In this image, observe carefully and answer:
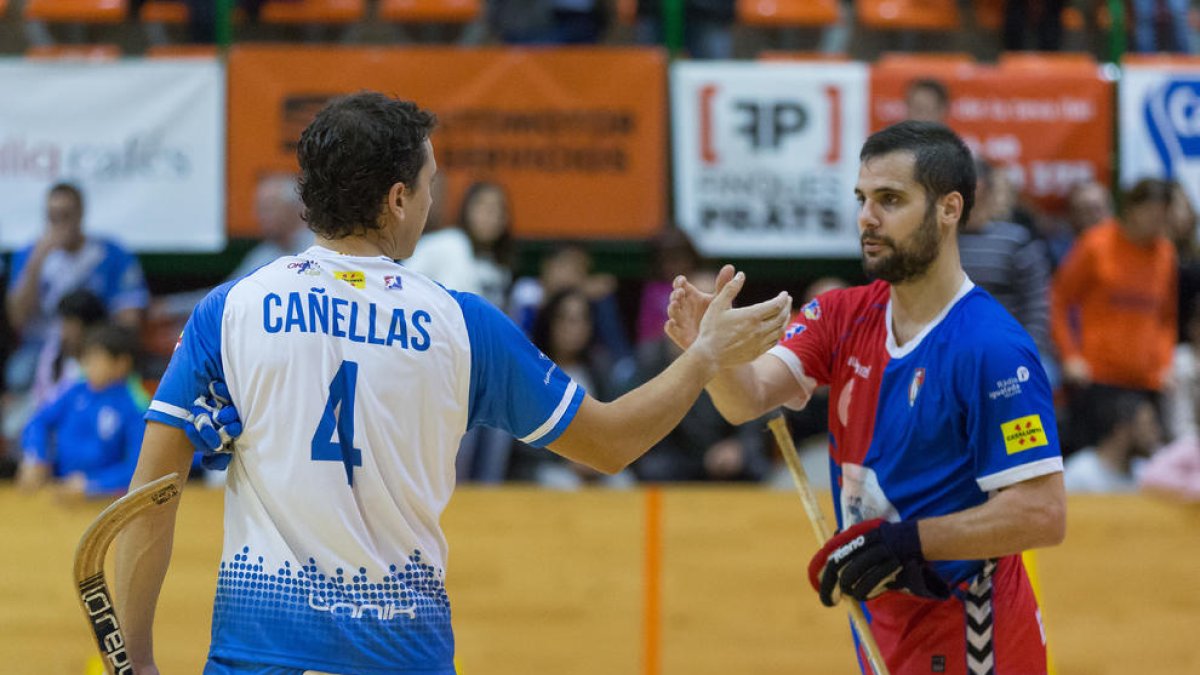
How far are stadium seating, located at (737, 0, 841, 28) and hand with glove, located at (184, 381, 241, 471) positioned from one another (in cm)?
876

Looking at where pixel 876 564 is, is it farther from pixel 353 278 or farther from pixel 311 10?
pixel 311 10

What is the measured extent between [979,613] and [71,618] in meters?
4.71

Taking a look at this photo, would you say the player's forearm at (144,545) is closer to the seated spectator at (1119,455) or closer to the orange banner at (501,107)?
the seated spectator at (1119,455)

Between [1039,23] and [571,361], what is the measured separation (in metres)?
5.34

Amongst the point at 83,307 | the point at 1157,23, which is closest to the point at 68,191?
the point at 83,307

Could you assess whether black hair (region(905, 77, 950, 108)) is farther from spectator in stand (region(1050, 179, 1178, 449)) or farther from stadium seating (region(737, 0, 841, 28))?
stadium seating (region(737, 0, 841, 28))

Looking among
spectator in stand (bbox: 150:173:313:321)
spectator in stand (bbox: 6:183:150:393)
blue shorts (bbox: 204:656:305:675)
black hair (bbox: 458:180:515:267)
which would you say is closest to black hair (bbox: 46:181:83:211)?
spectator in stand (bbox: 6:183:150:393)

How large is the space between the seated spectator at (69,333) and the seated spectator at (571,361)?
2.61 m

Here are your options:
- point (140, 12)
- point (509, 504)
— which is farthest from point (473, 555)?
point (140, 12)

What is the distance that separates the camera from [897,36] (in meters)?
11.9

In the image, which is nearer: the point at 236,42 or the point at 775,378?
the point at 775,378

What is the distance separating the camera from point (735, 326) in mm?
3648

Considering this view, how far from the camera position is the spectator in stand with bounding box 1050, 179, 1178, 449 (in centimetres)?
868

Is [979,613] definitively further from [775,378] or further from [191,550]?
[191,550]
